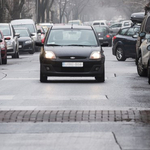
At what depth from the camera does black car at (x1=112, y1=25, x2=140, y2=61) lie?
91.4 ft

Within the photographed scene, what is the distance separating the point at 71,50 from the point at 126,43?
37.7 feet

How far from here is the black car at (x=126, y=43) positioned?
2786 cm

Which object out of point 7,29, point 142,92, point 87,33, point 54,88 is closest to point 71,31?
point 87,33

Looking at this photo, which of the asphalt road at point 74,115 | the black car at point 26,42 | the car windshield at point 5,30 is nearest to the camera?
the asphalt road at point 74,115

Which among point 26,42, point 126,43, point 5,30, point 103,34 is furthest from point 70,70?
point 103,34

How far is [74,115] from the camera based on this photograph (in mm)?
10219

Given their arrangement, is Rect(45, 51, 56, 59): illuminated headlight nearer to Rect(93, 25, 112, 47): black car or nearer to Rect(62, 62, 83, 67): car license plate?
Rect(62, 62, 83, 67): car license plate

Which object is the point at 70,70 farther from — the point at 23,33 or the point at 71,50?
the point at 23,33

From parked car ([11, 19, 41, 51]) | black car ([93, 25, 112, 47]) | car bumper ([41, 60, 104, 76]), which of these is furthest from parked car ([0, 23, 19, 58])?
black car ([93, 25, 112, 47])

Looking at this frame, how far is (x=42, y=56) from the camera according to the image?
16797 millimetres

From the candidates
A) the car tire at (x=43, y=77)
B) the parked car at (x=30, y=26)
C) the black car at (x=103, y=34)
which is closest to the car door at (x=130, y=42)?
the car tire at (x=43, y=77)

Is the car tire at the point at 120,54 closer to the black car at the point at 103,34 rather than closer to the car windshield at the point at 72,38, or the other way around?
the car windshield at the point at 72,38

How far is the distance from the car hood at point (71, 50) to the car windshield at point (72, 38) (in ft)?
1.19

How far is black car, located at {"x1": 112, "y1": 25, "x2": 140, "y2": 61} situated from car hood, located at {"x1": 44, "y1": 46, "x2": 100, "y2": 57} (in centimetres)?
1075
